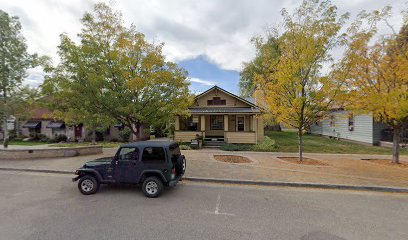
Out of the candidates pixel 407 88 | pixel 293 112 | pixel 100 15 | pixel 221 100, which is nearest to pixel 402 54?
pixel 407 88

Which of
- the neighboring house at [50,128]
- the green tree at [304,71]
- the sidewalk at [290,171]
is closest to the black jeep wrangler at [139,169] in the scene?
the sidewalk at [290,171]

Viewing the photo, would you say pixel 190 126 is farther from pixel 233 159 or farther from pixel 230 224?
pixel 230 224

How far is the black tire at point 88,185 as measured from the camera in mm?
6121

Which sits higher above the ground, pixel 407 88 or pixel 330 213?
pixel 407 88

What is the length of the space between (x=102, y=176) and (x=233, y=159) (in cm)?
751

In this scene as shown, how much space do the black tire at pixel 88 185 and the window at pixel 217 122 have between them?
1515cm

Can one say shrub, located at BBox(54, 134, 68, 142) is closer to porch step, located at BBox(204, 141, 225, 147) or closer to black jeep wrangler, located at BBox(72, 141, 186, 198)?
porch step, located at BBox(204, 141, 225, 147)

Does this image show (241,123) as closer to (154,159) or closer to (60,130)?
(154,159)

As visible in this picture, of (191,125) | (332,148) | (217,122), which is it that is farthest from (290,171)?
(191,125)

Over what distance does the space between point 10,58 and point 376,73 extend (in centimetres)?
2352

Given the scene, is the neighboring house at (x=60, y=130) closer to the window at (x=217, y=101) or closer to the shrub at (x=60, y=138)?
the shrub at (x=60, y=138)

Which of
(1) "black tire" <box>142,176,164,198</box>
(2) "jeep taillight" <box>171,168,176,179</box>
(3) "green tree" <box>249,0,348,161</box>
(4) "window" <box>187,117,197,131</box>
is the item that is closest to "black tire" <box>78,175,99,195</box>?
(1) "black tire" <box>142,176,164,198</box>

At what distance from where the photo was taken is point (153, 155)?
6.00 metres

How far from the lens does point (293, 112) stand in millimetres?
9953
